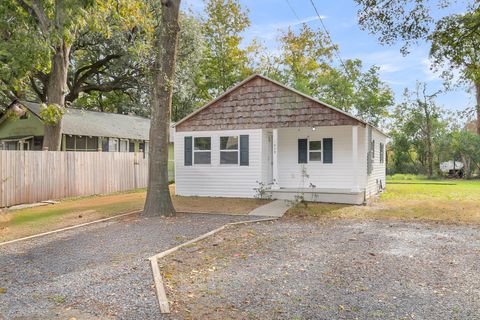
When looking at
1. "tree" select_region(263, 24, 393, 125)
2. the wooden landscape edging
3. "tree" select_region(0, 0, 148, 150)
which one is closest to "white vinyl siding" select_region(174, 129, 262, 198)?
"tree" select_region(0, 0, 148, 150)

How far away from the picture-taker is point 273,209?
440 inches

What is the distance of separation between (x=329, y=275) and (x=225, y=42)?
93.9 ft

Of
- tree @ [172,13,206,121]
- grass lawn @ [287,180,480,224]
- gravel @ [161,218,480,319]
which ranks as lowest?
gravel @ [161,218,480,319]

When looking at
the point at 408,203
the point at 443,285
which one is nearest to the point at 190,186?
the point at 408,203

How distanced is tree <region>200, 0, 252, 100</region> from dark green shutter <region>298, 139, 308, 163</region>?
57.5ft

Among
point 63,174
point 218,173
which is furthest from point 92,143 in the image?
point 218,173

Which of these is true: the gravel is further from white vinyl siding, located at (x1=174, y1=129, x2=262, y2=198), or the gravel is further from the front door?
the front door

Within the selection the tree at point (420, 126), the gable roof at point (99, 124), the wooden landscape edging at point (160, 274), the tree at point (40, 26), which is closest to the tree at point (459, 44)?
the wooden landscape edging at point (160, 274)

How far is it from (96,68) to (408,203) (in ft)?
61.6

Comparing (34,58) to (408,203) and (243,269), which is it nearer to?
(243,269)

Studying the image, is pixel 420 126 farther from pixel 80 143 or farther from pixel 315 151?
pixel 80 143

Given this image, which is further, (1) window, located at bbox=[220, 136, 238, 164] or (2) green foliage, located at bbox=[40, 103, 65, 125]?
(1) window, located at bbox=[220, 136, 238, 164]

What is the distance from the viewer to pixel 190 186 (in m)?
14.9

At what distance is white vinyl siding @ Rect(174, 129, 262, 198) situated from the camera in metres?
14.0
